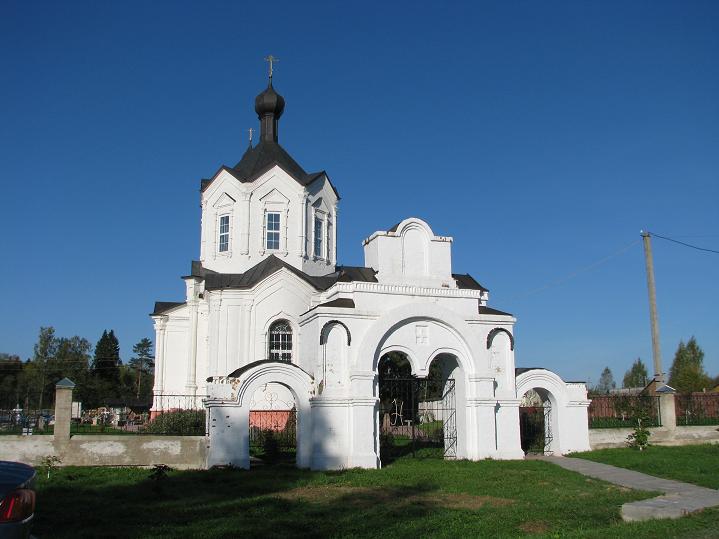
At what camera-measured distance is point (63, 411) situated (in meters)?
15.8

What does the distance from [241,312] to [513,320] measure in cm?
994

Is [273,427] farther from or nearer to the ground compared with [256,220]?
nearer to the ground

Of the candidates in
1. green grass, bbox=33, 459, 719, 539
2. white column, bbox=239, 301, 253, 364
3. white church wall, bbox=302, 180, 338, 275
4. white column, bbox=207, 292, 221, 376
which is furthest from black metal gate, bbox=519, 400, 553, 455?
A: white column, bbox=207, 292, 221, 376

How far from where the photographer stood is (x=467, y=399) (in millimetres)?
Answer: 17938

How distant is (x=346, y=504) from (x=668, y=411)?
14724mm

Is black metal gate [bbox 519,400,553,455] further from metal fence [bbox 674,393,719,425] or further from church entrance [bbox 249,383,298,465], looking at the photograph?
metal fence [bbox 674,393,719,425]

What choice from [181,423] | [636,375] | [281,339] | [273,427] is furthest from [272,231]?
[636,375]

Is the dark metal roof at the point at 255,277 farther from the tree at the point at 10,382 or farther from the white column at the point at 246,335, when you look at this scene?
the tree at the point at 10,382

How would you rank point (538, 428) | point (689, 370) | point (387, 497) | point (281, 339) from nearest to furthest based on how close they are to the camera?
point (387, 497)
point (538, 428)
point (281, 339)
point (689, 370)

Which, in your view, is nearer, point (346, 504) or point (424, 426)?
point (346, 504)

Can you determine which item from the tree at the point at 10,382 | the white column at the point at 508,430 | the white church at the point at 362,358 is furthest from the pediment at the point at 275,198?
the tree at the point at 10,382

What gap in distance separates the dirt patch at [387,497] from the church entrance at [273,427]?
450 cm

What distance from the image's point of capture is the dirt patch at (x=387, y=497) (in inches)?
463

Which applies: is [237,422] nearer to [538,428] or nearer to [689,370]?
[538,428]
